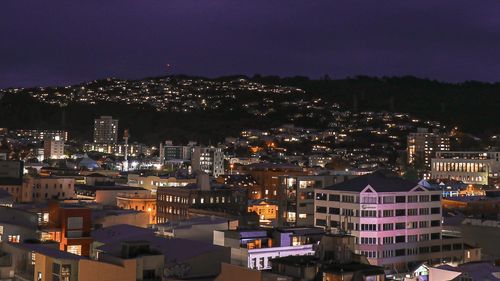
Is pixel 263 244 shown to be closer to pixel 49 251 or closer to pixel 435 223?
pixel 49 251

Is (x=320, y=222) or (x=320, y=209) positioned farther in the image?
(x=320, y=209)

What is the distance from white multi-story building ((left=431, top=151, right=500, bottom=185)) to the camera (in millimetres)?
102188

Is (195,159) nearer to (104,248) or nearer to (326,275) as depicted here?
(104,248)

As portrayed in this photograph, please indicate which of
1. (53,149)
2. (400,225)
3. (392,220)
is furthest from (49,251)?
(53,149)

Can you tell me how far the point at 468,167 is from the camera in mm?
104562

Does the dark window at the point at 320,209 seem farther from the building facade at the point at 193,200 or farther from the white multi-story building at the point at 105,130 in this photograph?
the white multi-story building at the point at 105,130

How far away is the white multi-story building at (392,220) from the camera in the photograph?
4194 centimetres

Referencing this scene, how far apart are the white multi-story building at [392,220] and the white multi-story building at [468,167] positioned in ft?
197

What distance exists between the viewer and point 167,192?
57562 millimetres

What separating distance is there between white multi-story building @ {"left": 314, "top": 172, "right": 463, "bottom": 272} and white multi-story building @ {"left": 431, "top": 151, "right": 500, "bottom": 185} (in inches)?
2365

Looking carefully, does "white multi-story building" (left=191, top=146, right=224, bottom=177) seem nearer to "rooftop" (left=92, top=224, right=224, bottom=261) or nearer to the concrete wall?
"rooftop" (left=92, top=224, right=224, bottom=261)

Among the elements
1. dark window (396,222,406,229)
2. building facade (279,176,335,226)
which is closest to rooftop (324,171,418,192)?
dark window (396,222,406,229)

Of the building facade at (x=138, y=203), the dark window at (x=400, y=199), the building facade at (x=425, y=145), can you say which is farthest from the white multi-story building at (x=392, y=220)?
the building facade at (x=425, y=145)

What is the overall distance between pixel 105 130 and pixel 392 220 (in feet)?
472
